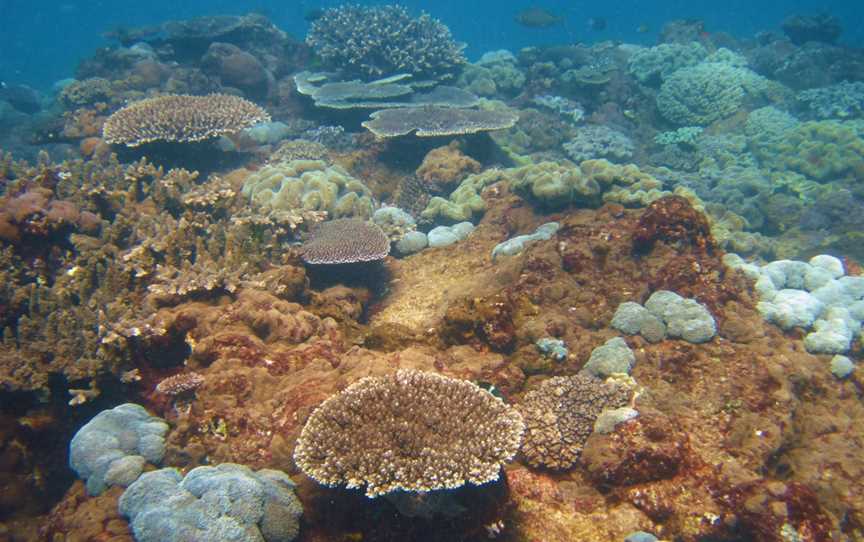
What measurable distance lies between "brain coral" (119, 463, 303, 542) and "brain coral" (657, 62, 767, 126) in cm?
1870

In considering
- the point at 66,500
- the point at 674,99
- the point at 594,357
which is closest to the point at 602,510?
the point at 594,357

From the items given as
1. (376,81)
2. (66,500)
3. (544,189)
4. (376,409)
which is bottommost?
(66,500)

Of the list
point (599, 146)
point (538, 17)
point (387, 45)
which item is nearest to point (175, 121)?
point (387, 45)

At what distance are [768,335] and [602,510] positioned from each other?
3.39 metres

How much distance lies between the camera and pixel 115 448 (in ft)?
12.4

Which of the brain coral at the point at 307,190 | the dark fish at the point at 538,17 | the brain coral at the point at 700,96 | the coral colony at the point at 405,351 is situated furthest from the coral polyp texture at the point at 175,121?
the dark fish at the point at 538,17

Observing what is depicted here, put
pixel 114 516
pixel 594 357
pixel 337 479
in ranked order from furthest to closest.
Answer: pixel 594 357 < pixel 114 516 < pixel 337 479

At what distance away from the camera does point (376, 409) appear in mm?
3344

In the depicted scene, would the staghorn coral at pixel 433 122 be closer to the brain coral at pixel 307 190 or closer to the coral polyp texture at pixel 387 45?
the brain coral at pixel 307 190

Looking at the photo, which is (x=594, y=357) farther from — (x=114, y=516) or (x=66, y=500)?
(x=66, y=500)

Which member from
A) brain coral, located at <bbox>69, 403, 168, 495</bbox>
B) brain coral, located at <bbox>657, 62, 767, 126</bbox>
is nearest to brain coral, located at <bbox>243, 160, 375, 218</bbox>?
brain coral, located at <bbox>69, 403, 168, 495</bbox>

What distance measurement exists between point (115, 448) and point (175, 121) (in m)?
7.32

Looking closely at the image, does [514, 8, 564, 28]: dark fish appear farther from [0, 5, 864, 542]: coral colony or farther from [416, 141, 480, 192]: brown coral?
[416, 141, 480, 192]: brown coral

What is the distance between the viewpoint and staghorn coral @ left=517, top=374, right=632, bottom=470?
12.8 feet
